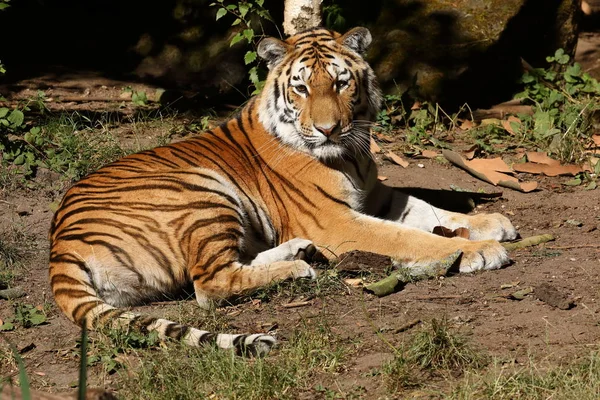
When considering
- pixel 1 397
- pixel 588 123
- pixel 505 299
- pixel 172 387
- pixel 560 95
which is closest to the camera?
pixel 1 397

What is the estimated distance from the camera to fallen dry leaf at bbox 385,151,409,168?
6629 mm

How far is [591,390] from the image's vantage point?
305 cm


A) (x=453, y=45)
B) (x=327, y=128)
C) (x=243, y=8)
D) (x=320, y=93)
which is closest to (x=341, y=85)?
(x=320, y=93)

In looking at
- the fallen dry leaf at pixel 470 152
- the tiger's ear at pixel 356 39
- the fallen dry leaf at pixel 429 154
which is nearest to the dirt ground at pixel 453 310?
the fallen dry leaf at pixel 470 152

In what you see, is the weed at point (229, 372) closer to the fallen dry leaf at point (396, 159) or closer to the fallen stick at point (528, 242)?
the fallen stick at point (528, 242)

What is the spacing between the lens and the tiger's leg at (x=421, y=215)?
5312 millimetres

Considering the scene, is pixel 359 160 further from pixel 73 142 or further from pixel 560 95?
pixel 560 95

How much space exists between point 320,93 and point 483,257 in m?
1.28

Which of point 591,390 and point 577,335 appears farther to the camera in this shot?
point 577,335

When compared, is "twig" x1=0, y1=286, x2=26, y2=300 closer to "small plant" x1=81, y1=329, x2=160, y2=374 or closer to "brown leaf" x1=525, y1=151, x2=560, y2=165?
"small plant" x1=81, y1=329, x2=160, y2=374

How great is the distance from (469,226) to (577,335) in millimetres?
1736

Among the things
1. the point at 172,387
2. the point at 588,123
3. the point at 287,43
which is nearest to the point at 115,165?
the point at 287,43

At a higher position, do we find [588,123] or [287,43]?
[287,43]

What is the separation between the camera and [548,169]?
642cm
